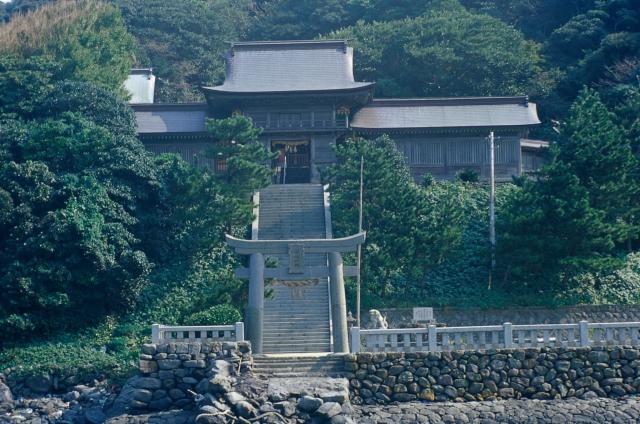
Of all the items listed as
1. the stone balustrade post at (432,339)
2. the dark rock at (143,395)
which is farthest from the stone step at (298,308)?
Answer: the dark rock at (143,395)

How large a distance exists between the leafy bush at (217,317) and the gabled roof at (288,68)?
13130 mm

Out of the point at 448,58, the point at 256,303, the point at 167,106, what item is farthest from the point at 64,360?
the point at 448,58

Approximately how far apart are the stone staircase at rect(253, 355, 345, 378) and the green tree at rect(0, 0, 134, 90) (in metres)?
18.5

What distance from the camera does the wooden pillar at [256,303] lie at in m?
24.3

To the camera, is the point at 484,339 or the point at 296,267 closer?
the point at 484,339

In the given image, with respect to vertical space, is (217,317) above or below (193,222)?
below

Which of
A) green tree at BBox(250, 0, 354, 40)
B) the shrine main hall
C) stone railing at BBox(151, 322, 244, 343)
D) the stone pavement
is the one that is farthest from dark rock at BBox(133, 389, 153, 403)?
green tree at BBox(250, 0, 354, 40)

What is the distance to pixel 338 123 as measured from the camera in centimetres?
3919

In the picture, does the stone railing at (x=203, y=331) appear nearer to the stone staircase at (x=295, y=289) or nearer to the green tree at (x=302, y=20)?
the stone staircase at (x=295, y=289)

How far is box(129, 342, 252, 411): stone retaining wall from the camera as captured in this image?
22766 millimetres

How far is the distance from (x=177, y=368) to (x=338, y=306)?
4285 mm

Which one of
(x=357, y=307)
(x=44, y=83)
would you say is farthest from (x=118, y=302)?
(x=44, y=83)

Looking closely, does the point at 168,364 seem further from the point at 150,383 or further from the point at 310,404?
the point at 310,404

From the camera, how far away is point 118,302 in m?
30.5
